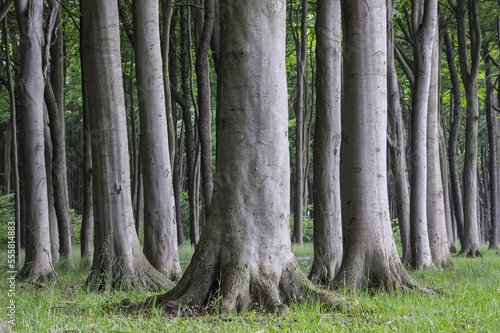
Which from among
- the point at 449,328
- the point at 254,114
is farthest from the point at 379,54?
the point at 449,328

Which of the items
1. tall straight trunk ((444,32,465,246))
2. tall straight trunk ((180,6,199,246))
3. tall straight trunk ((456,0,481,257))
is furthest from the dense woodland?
tall straight trunk ((444,32,465,246))

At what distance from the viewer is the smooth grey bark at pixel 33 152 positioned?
7.16 metres

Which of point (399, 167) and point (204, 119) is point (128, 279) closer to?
point (204, 119)

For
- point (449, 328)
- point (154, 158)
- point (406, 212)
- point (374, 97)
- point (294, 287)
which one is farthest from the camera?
point (406, 212)

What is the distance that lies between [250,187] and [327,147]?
2959 millimetres

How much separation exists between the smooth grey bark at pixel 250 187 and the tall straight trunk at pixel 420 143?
15.6ft

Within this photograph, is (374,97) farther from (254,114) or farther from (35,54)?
(35,54)

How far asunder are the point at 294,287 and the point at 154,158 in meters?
3.42

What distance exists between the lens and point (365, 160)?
217 inches

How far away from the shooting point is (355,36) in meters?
5.75

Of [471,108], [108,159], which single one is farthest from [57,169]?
[471,108]

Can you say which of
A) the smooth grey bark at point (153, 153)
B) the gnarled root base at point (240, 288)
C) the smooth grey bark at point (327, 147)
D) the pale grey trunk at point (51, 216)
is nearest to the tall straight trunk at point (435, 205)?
the smooth grey bark at point (327, 147)

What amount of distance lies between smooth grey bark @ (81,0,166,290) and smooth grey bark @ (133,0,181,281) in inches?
24.9

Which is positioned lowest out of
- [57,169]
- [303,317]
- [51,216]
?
[303,317]
